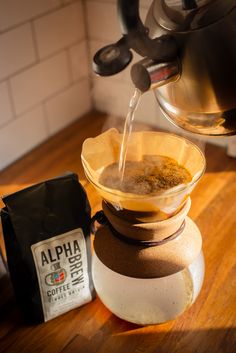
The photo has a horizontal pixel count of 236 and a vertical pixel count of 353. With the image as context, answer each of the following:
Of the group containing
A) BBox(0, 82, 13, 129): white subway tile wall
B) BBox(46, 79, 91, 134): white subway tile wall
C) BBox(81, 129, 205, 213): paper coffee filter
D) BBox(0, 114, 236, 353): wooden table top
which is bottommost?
BBox(0, 114, 236, 353): wooden table top

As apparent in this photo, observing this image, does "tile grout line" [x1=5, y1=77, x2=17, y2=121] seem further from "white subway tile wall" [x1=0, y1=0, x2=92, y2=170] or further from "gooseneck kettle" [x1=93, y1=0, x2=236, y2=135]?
"gooseneck kettle" [x1=93, y1=0, x2=236, y2=135]

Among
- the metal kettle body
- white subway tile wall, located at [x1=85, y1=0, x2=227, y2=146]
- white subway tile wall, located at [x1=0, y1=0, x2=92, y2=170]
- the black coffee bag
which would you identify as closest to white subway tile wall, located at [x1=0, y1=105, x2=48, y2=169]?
white subway tile wall, located at [x1=0, y1=0, x2=92, y2=170]

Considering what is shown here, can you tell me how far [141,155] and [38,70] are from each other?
0.53 meters

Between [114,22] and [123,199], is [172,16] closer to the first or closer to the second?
[123,199]

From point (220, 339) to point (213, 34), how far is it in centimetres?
49

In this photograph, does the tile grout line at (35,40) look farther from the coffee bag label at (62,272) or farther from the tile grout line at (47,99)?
the coffee bag label at (62,272)

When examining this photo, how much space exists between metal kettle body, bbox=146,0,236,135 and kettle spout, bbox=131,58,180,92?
0.01 metres

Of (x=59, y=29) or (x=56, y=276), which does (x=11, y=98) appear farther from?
(x=56, y=276)

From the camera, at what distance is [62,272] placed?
0.74 m

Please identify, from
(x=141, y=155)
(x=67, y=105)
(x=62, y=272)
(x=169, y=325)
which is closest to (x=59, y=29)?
(x=67, y=105)

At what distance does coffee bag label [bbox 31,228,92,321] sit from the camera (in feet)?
2.35

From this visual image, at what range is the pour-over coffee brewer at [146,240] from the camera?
0.64 meters

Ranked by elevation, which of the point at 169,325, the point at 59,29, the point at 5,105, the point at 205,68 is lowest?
the point at 169,325

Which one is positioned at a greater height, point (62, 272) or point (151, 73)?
point (151, 73)
